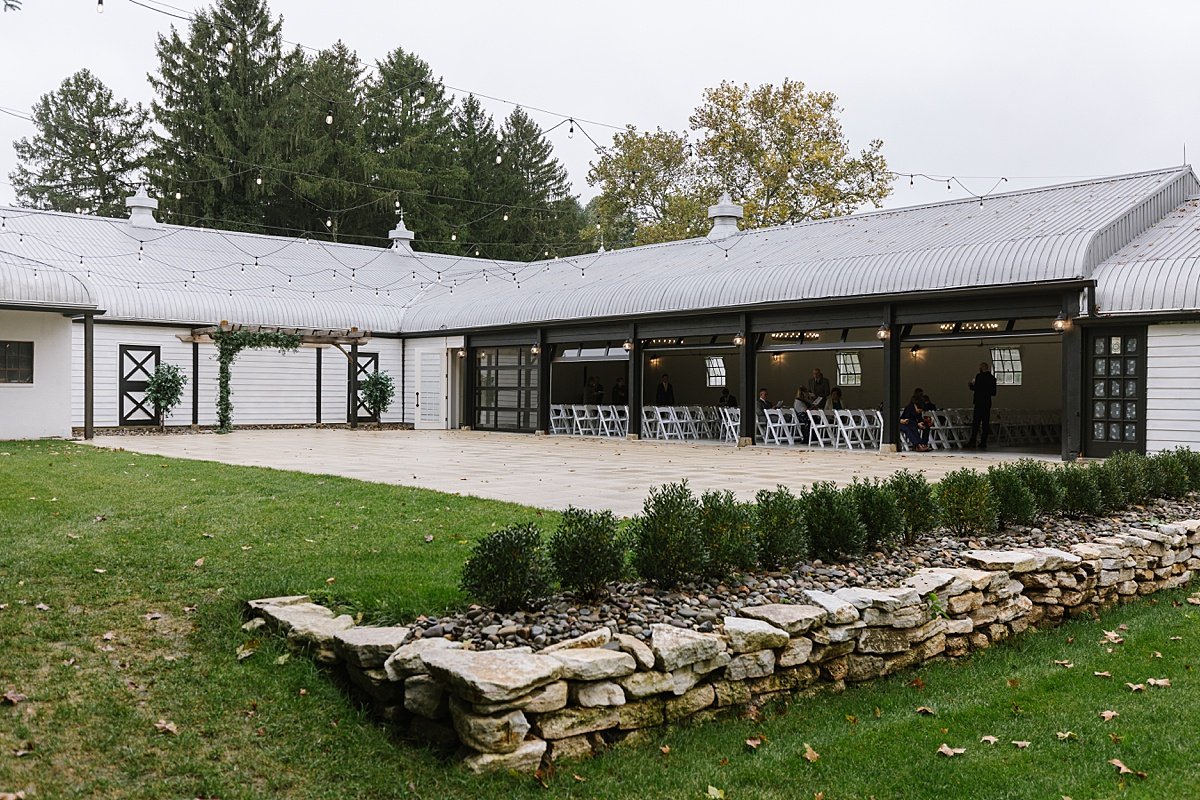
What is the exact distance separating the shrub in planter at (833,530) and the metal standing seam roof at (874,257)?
936cm

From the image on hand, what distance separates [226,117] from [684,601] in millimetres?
36987

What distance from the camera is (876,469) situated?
41.2 feet

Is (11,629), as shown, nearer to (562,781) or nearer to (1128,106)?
(562,781)

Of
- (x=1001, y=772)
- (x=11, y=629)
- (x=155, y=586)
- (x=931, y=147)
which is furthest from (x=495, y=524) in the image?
(x=931, y=147)

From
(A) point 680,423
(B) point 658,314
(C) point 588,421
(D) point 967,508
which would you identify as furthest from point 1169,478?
(C) point 588,421

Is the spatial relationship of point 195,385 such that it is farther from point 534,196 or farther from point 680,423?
point 534,196

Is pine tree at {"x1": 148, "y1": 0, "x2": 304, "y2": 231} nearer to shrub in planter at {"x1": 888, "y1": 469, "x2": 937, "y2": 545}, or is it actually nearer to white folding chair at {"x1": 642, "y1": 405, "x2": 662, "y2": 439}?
white folding chair at {"x1": 642, "y1": 405, "x2": 662, "y2": 439}

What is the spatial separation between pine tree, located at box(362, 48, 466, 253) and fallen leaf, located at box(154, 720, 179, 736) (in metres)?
33.8

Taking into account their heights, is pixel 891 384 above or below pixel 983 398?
above

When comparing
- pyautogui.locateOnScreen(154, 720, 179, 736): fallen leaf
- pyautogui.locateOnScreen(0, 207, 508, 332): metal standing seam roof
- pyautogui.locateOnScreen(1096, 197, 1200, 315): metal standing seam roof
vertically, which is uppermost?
pyautogui.locateOnScreen(0, 207, 508, 332): metal standing seam roof

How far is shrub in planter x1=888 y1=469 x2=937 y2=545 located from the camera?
6395mm

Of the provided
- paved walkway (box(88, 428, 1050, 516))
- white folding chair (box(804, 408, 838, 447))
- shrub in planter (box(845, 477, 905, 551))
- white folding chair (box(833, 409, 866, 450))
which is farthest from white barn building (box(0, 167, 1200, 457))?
shrub in planter (box(845, 477, 905, 551))

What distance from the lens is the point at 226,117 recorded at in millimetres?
36938

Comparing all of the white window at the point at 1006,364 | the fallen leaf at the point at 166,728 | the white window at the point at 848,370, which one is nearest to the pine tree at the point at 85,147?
the white window at the point at 848,370
